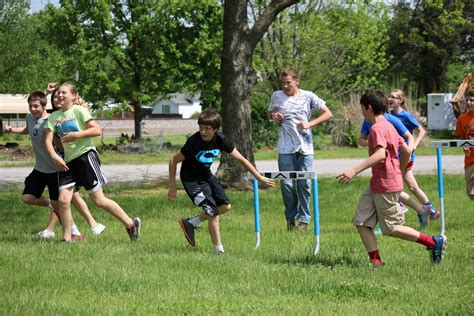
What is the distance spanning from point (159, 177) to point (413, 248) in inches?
495

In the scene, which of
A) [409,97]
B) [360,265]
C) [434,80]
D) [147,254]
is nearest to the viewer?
[360,265]

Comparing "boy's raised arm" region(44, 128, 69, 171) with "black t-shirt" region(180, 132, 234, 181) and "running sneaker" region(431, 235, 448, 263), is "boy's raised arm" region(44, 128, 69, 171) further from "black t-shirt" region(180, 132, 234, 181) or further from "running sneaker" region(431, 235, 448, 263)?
"running sneaker" region(431, 235, 448, 263)

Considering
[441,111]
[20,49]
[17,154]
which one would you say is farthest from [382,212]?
[441,111]

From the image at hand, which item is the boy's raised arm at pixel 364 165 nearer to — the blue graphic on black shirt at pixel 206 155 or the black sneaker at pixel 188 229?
the blue graphic on black shirt at pixel 206 155

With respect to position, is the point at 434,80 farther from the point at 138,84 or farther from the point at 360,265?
the point at 360,265

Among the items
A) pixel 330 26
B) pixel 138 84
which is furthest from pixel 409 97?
pixel 138 84

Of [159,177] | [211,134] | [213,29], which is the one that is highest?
[213,29]

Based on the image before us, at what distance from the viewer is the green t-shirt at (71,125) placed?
8945 millimetres

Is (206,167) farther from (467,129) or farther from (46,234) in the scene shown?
(467,129)

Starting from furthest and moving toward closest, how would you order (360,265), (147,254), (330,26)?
(330,26) < (147,254) < (360,265)

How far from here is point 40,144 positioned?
9516mm

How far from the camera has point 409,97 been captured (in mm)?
37688

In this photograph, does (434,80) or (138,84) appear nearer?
(138,84)

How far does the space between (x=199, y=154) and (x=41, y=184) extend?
8.50 ft
